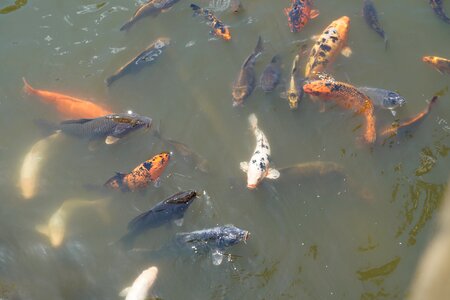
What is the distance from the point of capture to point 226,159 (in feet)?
22.1

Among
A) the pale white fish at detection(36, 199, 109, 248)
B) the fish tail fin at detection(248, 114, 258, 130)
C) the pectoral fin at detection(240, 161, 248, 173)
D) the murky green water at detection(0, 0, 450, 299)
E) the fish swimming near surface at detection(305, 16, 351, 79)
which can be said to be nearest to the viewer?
the murky green water at detection(0, 0, 450, 299)

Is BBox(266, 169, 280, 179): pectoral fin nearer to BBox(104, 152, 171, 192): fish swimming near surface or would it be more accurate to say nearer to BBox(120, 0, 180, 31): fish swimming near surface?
BBox(104, 152, 171, 192): fish swimming near surface

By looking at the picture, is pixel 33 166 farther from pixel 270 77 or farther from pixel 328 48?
pixel 328 48

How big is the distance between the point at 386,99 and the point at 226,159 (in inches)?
95.4

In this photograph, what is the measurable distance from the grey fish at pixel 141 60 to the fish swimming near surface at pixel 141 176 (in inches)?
72.9

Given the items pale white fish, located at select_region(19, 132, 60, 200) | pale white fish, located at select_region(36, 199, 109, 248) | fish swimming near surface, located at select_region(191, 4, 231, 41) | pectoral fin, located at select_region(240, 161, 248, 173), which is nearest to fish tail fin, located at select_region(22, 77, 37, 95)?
pale white fish, located at select_region(19, 132, 60, 200)

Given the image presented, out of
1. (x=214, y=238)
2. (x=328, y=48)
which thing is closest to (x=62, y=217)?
(x=214, y=238)

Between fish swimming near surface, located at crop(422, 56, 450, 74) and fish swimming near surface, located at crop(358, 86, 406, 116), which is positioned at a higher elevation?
fish swimming near surface, located at crop(422, 56, 450, 74)

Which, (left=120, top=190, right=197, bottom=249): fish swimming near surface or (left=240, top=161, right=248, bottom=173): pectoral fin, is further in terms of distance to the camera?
(left=240, top=161, right=248, bottom=173): pectoral fin

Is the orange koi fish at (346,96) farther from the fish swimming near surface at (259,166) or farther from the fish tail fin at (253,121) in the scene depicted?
the fish swimming near surface at (259,166)

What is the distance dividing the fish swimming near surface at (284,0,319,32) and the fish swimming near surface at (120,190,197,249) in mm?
3497

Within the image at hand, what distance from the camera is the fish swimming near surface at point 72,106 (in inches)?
281

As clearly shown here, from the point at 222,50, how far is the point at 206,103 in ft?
3.64

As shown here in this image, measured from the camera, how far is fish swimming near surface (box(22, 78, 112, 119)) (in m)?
7.13
